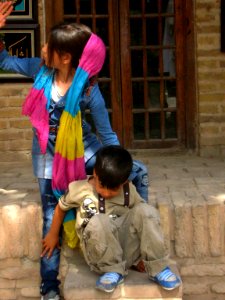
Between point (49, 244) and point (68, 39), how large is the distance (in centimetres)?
112

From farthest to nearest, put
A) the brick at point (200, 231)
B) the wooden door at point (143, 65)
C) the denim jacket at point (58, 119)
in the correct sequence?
the wooden door at point (143, 65), the brick at point (200, 231), the denim jacket at point (58, 119)

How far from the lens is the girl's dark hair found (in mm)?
3029

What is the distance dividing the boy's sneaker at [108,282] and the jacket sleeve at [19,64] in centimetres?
118

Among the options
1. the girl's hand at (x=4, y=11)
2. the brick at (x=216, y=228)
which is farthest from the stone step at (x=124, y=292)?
the girl's hand at (x=4, y=11)

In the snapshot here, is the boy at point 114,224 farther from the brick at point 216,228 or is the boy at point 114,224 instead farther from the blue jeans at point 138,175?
the brick at point 216,228

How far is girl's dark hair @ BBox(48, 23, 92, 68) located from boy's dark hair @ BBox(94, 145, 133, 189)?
1.85 ft

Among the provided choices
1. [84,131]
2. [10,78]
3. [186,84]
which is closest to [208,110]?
[186,84]

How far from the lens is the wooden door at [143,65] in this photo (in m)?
5.64

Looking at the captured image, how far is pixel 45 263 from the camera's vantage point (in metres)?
3.27

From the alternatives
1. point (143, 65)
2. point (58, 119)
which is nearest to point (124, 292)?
point (58, 119)

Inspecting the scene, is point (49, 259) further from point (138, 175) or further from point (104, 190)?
point (138, 175)

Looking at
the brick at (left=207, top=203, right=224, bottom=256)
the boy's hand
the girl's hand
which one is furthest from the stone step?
the girl's hand

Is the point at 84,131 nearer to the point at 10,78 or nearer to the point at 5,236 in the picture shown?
the point at 5,236

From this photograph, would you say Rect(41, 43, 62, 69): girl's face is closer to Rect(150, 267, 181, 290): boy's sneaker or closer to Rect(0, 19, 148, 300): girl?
Rect(0, 19, 148, 300): girl
